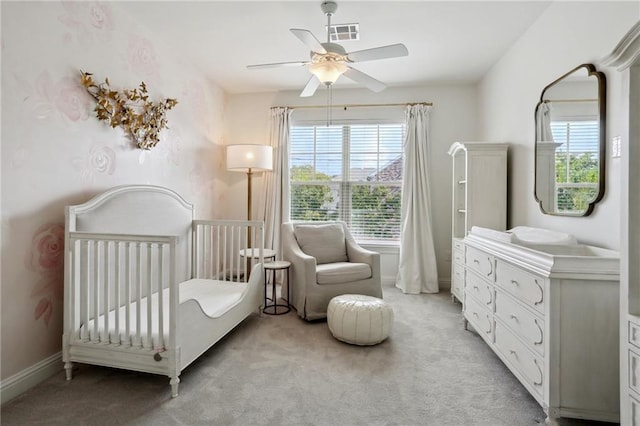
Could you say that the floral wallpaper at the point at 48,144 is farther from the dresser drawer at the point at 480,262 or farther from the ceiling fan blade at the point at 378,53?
the dresser drawer at the point at 480,262

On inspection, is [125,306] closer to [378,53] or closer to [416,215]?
[378,53]

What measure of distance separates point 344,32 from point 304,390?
2.63 metres

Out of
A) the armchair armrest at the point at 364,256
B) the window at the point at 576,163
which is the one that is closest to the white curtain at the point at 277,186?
the armchair armrest at the point at 364,256

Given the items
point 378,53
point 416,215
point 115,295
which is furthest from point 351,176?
point 115,295

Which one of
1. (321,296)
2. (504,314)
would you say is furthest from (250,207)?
(504,314)

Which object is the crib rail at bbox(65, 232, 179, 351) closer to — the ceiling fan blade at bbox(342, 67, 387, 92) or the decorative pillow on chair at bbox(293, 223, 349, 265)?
the decorative pillow on chair at bbox(293, 223, 349, 265)

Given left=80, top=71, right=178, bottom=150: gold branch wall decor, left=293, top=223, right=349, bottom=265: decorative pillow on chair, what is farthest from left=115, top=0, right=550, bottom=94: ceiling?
left=293, top=223, right=349, bottom=265: decorative pillow on chair

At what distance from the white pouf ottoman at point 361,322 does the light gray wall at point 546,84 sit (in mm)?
1376

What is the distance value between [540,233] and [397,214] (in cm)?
201

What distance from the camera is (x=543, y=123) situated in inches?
99.4

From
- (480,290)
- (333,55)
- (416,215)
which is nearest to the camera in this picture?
(333,55)

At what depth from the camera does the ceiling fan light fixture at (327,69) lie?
2.31 metres

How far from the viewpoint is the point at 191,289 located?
2662 millimetres

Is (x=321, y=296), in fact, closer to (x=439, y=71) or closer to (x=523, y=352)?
(x=523, y=352)
